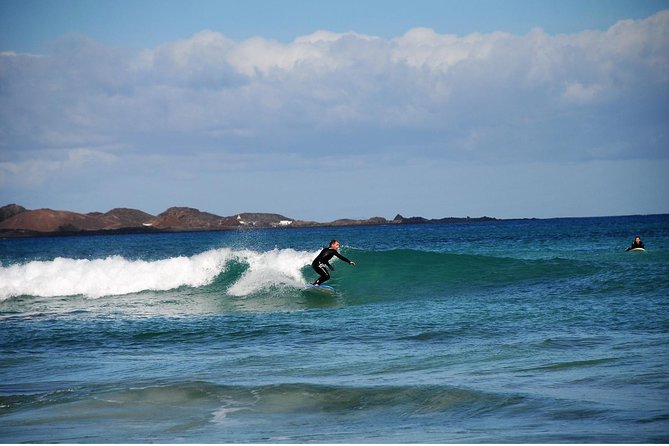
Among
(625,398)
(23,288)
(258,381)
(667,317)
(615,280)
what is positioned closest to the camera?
(625,398)

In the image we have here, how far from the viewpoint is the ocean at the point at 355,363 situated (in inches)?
324

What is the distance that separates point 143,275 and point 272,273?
5196 millimetres

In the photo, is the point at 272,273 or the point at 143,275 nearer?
the point at 272,273

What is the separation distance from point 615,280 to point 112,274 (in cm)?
1716

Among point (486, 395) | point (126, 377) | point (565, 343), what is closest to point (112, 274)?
point (126, 377)

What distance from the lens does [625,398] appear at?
340 inches

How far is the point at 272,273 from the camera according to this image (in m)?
25.5

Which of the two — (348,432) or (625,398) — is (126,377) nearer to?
(348,432)

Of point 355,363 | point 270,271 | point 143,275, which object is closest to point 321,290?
point 270,271

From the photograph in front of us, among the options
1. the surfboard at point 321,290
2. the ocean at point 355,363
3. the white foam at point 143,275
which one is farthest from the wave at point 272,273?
the surfboard at point 321,290

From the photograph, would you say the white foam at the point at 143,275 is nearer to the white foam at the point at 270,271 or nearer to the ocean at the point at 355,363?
the white foam at the point at 270,271

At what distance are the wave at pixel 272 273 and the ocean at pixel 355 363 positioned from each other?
0.97ft

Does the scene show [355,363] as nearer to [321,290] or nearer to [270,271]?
[321,290]

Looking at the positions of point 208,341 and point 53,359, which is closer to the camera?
point 53,359
